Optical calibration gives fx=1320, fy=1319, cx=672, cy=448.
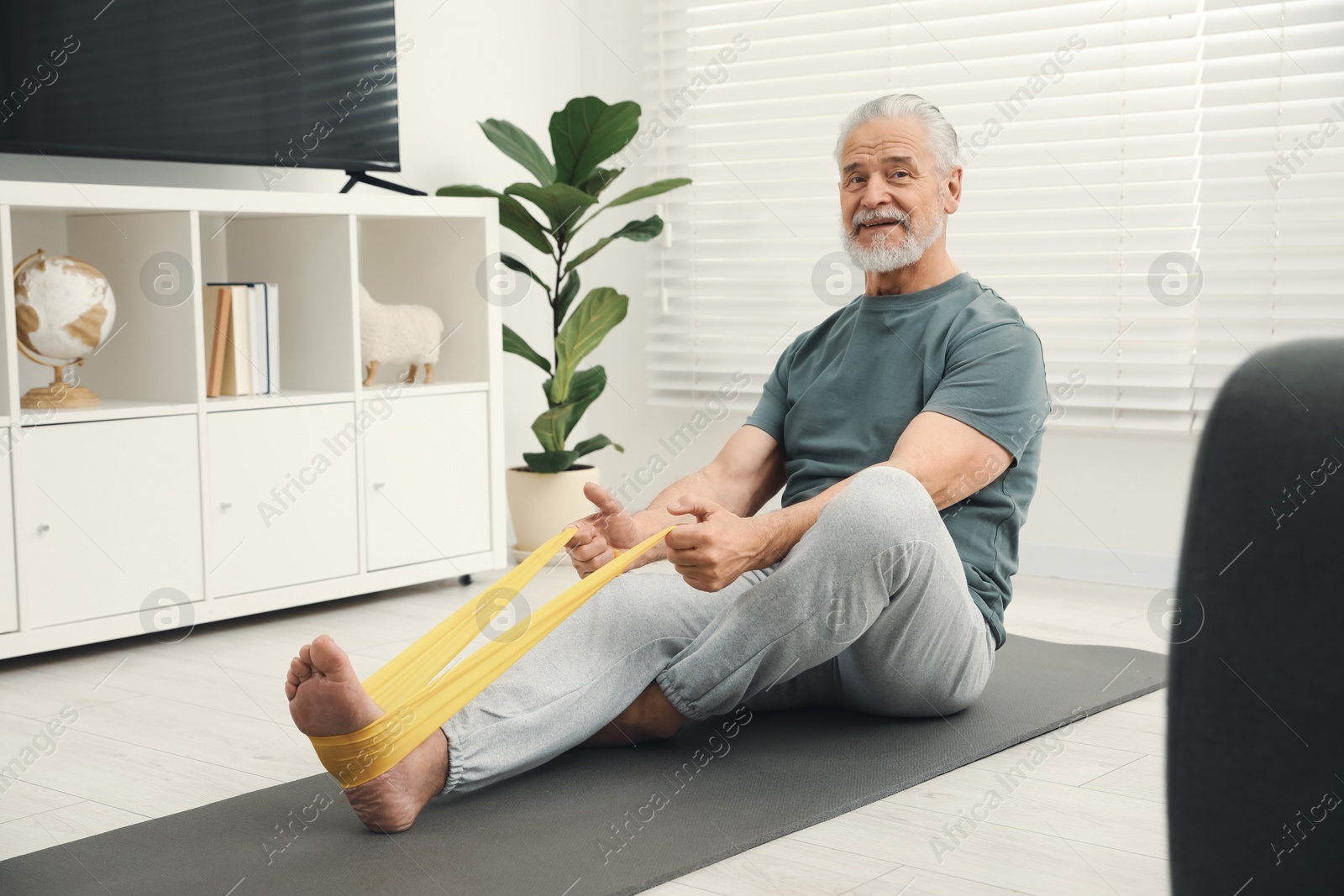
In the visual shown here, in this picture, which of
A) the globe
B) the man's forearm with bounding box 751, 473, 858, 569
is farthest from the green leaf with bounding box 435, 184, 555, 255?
the man's forearm with bounding box 751, 473, 858, 569

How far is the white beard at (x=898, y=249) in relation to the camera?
206cm

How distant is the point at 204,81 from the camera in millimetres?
2926

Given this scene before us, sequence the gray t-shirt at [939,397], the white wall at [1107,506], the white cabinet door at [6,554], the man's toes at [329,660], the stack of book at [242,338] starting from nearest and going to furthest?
the man's toes at [329,660] → the gray t-shirt at [939,397] → the white cabinet door at [6,554] → the stack of book at [242,338] → the white wall at [1107,506]

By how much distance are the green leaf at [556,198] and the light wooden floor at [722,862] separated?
1230 mm

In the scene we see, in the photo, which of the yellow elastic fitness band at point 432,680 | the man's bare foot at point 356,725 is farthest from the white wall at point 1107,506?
the man's bare foot at point 356,725

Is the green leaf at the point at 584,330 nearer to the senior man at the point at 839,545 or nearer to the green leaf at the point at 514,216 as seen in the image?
the green leaf at the point at 514,216

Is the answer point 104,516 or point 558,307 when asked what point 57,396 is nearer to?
point 104,516

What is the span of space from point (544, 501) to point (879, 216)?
1.81 m

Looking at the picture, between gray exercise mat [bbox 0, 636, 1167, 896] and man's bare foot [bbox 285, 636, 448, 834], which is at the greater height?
man's bare foot [bbox 285, 636, 448, 834]

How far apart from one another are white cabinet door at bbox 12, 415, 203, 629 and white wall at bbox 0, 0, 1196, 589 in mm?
638

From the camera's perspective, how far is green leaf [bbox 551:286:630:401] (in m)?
3.64

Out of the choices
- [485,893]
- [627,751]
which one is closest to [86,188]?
[627,751]

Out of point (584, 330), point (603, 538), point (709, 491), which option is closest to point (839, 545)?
point (603, 538)

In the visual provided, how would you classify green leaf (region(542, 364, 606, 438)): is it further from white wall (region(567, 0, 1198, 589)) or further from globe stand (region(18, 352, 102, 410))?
globe stand (region(18, 352, 102, 410))
